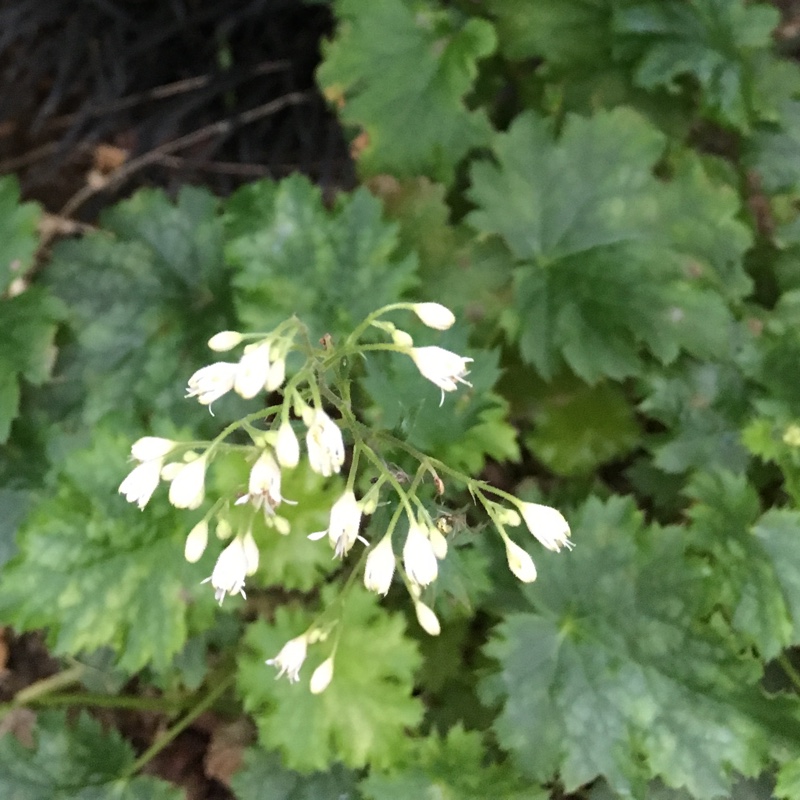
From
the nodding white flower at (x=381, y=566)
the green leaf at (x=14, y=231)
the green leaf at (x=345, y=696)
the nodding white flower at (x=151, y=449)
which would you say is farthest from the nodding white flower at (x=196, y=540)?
the green leaf at (x=14, y=231)

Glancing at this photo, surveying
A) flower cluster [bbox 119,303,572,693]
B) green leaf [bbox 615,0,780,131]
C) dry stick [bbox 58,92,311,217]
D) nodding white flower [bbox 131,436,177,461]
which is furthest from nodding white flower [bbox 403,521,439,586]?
dry stick [bbox 58,92,311,217]

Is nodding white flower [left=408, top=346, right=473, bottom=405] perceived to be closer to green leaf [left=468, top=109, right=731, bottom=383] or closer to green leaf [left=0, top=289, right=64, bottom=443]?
green leaf [left=468, top=109, right=731, bottom=383]

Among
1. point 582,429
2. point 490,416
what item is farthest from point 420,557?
point 582,429

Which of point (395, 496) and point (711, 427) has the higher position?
point (395, 496)

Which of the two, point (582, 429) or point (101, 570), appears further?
point (582, 429)

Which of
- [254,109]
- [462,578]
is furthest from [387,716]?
[254,109]

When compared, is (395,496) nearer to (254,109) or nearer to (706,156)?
(706,156)

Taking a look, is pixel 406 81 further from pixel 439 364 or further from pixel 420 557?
pixel 420 557
